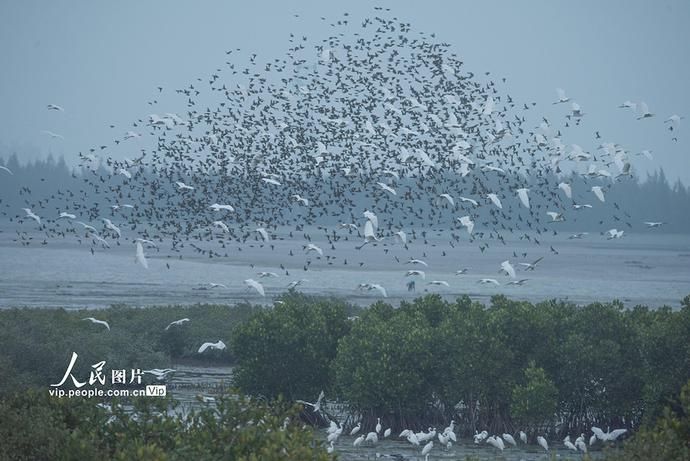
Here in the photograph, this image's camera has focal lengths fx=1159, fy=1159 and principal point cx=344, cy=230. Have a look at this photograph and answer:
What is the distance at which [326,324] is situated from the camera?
3397 cm

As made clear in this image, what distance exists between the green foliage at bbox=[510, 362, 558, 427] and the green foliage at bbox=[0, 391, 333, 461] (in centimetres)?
1386

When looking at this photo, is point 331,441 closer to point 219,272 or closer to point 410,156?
point 410,156

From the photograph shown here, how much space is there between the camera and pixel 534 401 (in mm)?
29547

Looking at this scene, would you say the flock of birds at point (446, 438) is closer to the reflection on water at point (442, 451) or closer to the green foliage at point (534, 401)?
the reflection on water at point (442, 451)

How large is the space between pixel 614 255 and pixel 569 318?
15956cm

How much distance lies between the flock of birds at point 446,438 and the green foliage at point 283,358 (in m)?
2.01

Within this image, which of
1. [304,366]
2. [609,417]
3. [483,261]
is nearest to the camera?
[609,417]

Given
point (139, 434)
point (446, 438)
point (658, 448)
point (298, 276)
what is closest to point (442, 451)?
point (446, 438)

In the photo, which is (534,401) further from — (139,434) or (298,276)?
(298,276)

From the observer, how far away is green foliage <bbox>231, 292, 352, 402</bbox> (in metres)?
32.9

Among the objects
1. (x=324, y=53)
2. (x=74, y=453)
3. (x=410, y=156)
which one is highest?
(x=324, y=53)

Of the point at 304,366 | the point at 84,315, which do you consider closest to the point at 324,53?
the point at 84,315

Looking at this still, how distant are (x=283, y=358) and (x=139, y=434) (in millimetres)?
17070

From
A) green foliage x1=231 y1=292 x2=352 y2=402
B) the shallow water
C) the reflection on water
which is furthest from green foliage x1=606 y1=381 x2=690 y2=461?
the shallow water
